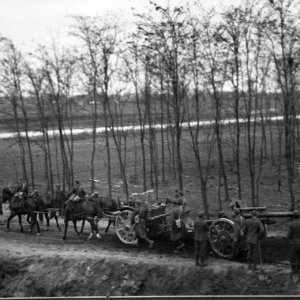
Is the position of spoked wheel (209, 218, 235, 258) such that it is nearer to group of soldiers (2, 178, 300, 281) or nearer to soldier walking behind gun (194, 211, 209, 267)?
group of soldiers (2, 178, 300, 281)

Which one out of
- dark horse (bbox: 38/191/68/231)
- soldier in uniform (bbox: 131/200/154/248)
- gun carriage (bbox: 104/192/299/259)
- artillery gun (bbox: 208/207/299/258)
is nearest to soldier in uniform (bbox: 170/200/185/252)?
gun carriage (bbox: 104/192/299/259)

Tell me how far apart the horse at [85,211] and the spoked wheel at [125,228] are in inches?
35.2

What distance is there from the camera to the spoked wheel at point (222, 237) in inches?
575

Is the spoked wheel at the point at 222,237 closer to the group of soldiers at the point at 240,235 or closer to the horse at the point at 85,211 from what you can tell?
the group of soldiers at the point at 240,235

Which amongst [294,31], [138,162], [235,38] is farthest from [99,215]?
[138,162]

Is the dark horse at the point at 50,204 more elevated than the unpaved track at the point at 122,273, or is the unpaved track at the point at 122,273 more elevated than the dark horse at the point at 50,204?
the dark horse at the point at 50,204

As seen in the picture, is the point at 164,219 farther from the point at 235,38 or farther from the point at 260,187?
the point at 260,187

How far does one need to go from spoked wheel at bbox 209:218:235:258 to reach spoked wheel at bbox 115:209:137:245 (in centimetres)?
298

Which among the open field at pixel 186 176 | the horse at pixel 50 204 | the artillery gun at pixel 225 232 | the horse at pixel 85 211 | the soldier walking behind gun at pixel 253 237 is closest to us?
the soldier walking behind gun at pixel 253 237

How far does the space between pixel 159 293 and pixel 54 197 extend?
311 inches

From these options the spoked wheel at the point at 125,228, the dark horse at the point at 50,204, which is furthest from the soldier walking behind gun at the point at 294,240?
the dark horse at the point at 50,204

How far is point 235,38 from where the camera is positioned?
21.6 m

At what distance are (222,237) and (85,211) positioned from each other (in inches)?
210

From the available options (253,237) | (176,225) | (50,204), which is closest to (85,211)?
(50,204)
